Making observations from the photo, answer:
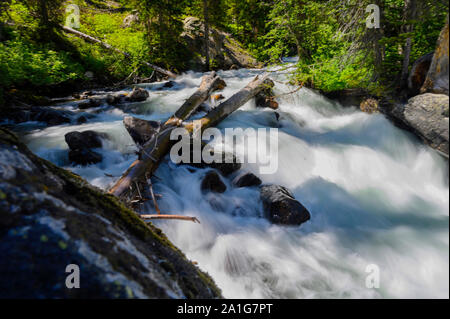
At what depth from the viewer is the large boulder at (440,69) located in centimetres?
115

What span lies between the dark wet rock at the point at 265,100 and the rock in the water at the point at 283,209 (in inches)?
194

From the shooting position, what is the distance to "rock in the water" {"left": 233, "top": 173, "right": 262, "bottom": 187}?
4441mm

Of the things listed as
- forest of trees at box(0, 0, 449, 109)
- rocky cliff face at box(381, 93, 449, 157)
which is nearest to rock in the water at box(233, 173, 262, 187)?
forest of trees at box(0, 0, 449, 109)

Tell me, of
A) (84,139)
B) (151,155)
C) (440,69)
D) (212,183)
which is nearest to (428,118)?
(440,69)

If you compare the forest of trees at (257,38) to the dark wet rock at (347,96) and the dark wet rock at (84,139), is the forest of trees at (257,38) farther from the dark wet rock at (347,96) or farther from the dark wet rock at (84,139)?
the dark wet rock at (84,139)

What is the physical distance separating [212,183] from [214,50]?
50.4ft

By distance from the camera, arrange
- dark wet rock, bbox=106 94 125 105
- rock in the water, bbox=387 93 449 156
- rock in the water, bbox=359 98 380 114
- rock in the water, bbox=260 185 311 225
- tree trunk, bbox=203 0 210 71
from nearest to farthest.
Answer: rock in the water, bbox=387 93 449 156 < rock in the water, bbox=359 98 380 114 < rock in the water, bbox=260 185 311 225 < dark wet rock, bbox=106 94 125 105 < tree trunk, bbox=203 0 210 71

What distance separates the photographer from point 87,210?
1.50 metres

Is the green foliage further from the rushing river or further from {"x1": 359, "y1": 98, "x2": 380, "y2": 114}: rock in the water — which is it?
{"x1": 359, "y1": 98, "x2": 380, "y2": 114}: rock in the water

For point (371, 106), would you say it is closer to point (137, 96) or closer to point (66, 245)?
point (66, 245)

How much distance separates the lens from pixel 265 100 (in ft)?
26.7

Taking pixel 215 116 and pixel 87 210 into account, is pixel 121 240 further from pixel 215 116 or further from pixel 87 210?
pixel 215 116

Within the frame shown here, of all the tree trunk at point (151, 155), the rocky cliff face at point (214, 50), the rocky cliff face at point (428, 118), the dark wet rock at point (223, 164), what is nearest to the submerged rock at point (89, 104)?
the tree trunk at point (151, 155)

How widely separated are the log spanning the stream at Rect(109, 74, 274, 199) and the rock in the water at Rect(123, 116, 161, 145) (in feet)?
0.85
